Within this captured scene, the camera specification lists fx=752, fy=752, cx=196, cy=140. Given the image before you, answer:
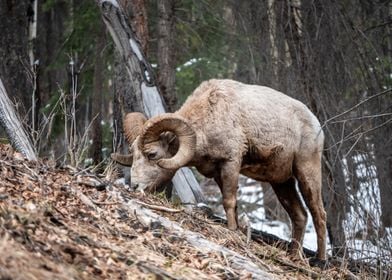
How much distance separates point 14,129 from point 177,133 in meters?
2.09

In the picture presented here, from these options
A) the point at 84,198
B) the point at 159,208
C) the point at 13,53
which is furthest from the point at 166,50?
the point at 84,198

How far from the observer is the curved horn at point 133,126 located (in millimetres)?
9766

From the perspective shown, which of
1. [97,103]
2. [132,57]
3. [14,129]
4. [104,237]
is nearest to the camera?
[104,237]

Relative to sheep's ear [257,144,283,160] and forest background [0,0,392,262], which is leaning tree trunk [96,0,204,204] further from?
sheep's ear [257,144,283,160]

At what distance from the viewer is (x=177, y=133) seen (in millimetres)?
9398

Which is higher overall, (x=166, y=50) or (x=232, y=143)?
(x=166, y=50)

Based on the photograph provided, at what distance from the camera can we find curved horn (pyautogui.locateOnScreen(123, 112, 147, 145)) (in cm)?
977

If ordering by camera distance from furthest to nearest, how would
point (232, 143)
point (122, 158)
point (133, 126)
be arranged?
point (133, 126)
point (122, 158)
point (232, 143)

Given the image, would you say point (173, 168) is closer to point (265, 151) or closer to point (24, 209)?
point (265, 151)

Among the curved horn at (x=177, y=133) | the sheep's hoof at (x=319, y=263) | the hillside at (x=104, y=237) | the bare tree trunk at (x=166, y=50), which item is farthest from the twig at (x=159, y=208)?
the bare tree trunk at (x=166, y=50)

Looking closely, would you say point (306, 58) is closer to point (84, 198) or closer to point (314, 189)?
point (314, 189)

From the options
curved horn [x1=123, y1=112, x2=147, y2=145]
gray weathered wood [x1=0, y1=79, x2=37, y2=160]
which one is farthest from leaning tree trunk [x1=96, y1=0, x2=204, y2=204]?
gray weathered wood [x1=0, y1=79, x2=37, y2=160]

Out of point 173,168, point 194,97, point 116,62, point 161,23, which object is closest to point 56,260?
point 173,168

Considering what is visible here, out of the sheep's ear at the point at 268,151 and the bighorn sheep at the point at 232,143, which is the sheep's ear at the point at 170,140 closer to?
the bighorn sheep at the point at 232,143
